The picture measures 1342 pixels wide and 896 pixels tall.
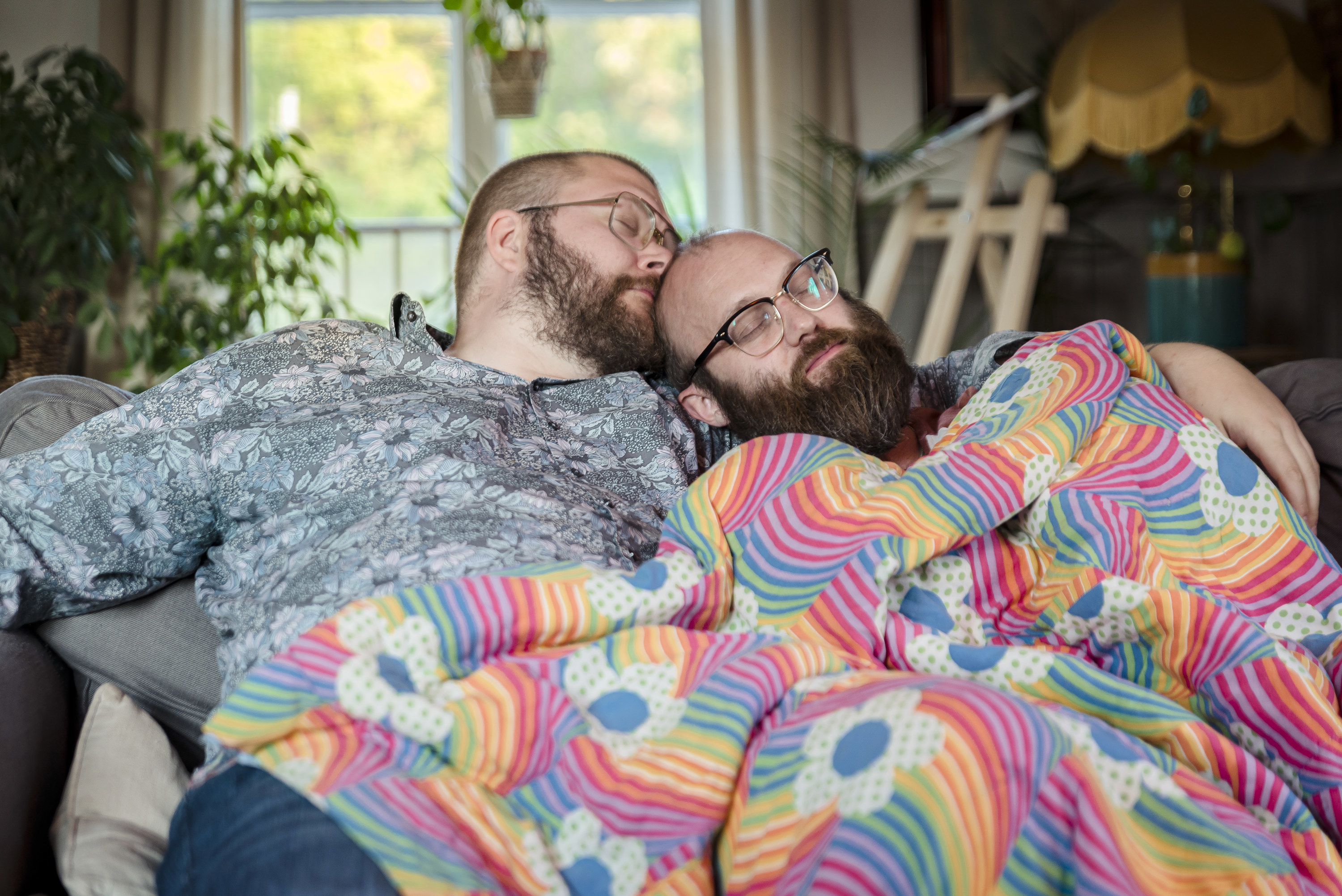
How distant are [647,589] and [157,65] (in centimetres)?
348

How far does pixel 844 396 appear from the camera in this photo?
4.13ft

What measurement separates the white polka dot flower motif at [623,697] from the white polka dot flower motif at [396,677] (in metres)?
0.09

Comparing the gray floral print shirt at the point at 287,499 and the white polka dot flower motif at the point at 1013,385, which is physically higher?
the white polka dot flower motif at the point at 1013,385

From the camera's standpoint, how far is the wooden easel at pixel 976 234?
271 cm

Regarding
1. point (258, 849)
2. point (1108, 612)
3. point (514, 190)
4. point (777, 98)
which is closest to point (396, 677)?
point (258, 849)

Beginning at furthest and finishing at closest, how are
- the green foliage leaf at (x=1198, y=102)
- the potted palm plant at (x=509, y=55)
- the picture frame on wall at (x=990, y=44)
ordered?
the picture frame on wall at (x=990, y=44)
the potted palm plant at (x=509, y=55)
the green foliage leaf at (x=1198, y=102)

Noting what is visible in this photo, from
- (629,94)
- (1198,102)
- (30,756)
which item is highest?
(629,94)

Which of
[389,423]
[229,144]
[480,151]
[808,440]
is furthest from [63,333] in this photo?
[808,440]

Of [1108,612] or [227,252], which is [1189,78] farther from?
[227,252]

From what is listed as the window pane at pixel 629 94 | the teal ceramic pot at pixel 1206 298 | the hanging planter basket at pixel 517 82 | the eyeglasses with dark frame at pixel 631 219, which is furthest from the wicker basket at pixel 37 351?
the teal ceramic pot at pixel 1206 298

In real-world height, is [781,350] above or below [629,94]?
below

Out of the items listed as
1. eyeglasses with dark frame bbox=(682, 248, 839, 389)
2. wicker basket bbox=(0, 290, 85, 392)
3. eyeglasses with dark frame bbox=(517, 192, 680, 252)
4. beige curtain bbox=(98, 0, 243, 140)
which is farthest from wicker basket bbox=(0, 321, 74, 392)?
eyeglasses with dark frame bbox=(682, 248, 839, 389)

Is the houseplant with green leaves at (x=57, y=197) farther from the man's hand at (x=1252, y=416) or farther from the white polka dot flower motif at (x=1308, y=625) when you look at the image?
the white polka dot flower motif at (x=1308, y=625)

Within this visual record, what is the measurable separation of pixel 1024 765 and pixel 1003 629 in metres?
0.32
